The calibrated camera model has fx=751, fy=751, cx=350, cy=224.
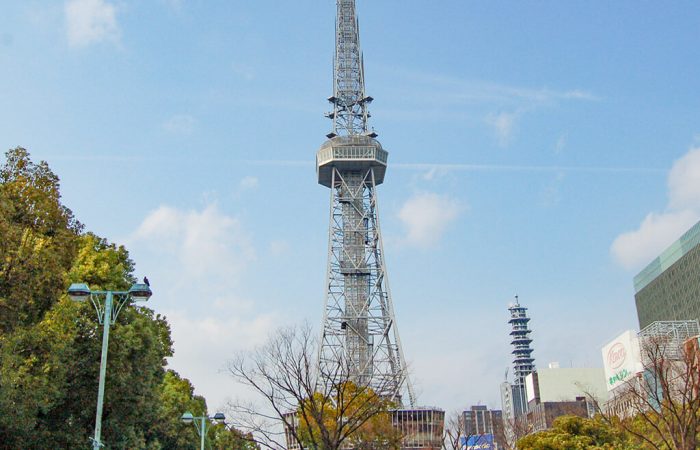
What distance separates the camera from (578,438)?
123 ft

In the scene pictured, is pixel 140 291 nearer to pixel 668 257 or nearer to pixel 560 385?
pixel 668 257

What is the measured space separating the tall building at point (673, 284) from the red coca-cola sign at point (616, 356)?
27.4 meters

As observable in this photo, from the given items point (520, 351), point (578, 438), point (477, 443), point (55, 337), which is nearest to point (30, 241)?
point (55, 337)

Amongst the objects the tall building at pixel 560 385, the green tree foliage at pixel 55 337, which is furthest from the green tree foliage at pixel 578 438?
the tall building at pixel 560 385

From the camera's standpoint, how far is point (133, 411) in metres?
24.6

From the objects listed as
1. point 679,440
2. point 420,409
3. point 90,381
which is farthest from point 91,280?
point 420,409

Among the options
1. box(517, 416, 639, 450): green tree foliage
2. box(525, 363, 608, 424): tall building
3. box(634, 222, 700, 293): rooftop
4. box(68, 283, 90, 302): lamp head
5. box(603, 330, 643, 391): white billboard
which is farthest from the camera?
box(525, 363, 608, 424): tall building

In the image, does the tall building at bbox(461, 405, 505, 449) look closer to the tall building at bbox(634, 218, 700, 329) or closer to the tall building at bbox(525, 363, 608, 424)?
the tall building at bbox(634, 218, 700, 329)

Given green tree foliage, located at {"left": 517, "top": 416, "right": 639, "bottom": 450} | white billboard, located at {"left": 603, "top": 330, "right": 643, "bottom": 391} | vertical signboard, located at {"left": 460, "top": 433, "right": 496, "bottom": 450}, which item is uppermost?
white billboard, located at {"left": 603, "top": 330, "right": 643, "bottom": 391}

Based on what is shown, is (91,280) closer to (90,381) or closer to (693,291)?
(90,381)

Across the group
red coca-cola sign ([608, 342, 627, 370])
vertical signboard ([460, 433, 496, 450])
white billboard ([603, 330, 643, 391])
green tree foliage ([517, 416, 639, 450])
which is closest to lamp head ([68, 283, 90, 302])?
vertical signboard ([460, 433, 496, 450])

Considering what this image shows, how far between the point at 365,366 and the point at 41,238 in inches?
2501

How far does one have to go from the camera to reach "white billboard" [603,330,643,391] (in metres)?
72.0

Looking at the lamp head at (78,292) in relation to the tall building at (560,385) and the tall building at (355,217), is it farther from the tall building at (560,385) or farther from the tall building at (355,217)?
the tall building at (560,385)
